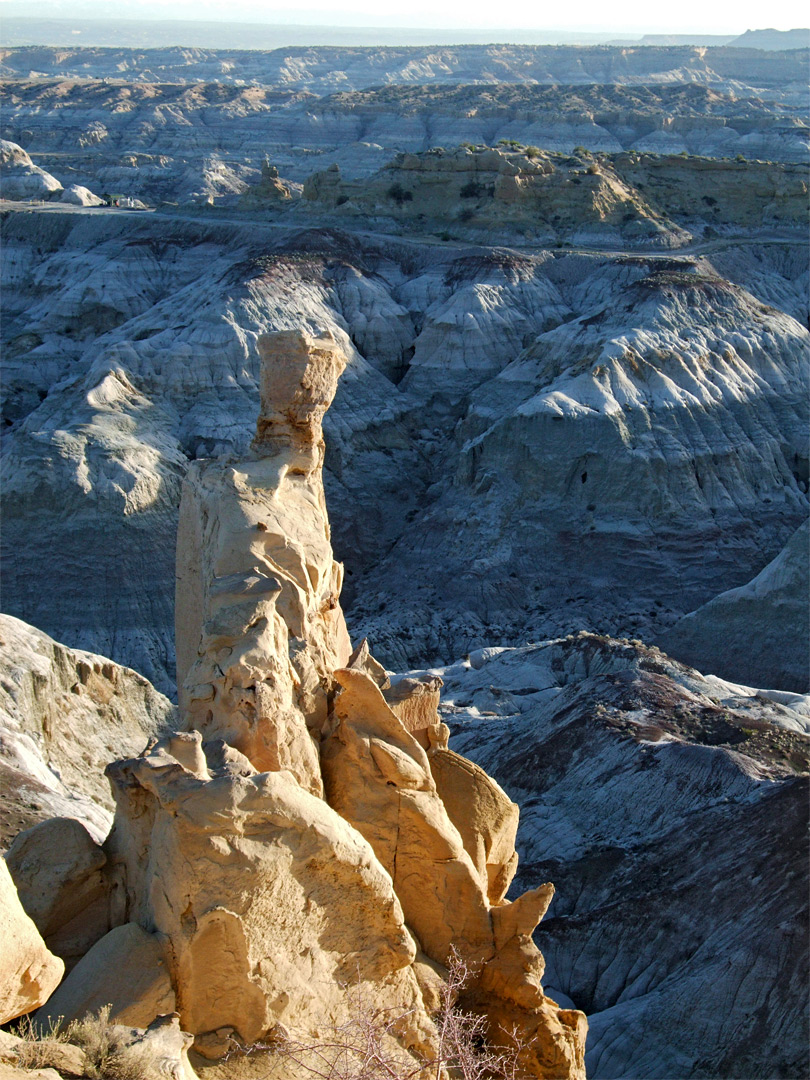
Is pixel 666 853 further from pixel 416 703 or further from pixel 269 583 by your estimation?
pixel 269 583

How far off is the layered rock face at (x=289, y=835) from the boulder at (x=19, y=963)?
16 cm

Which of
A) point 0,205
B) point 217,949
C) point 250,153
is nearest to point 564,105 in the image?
point 250,153

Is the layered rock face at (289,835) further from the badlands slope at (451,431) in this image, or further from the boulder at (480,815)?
the badlands slope at (451,431)

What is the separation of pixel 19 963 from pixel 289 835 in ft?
5.77

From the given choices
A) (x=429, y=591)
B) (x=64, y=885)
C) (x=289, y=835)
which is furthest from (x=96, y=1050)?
(x=429, y=591)

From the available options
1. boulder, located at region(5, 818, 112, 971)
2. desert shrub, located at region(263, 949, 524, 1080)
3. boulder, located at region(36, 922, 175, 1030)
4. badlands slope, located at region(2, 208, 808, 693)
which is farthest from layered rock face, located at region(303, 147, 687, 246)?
boulder, located at region(36, 922, 175, 1030)

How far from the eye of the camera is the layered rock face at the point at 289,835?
794cm

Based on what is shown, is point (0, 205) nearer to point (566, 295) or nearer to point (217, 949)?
point (566, 295)

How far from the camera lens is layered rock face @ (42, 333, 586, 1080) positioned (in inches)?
313

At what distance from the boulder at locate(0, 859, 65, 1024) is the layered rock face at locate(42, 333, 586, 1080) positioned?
16 centimetres

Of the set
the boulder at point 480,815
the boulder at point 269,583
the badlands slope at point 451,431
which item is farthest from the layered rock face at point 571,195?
the boulder at point 480,815

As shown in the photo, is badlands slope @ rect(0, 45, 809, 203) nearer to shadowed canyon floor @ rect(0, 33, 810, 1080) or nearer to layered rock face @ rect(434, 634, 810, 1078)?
shadowed canyon floor @ rect(0, 33, 810, 1080)

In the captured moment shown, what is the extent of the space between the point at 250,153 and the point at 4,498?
9250 centimetres

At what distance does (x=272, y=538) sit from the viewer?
10898 mm
